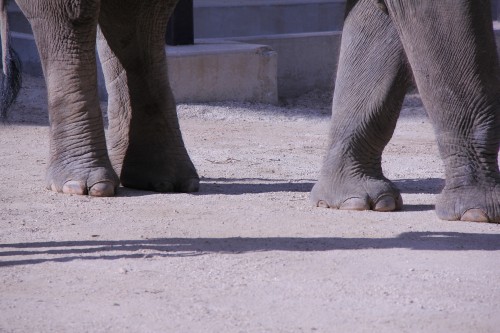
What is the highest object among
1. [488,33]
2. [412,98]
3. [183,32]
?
[488,33]

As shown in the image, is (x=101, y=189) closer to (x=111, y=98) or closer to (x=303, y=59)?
(x=111, y=98)

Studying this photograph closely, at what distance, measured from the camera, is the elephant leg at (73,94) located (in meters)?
5.99

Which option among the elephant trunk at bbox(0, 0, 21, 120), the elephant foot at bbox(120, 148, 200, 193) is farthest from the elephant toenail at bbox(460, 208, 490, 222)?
the elephant trunk at bbox(0, 0, 21, 120)

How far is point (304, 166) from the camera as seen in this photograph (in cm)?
725

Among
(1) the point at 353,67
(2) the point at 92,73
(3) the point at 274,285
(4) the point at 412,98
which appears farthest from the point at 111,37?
(4) the point at 412,98

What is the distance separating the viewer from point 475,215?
517 cm

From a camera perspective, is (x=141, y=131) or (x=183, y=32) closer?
(x=141, y=131)

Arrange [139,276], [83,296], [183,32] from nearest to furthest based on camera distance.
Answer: [83,296]
[139,276]
[183,32]

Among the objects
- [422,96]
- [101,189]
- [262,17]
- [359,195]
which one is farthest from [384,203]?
[262,17]

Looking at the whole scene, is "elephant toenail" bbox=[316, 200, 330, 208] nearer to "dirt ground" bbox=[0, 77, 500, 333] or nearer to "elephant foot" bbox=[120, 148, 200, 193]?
"dirt ground" bbox=[0, 77, 500, 333]

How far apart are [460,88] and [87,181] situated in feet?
6.87

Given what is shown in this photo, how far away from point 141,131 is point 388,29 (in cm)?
164

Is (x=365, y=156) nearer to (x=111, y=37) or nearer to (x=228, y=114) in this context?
(x=111, y=37)

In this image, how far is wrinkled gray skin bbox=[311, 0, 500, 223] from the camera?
4.87 meters
